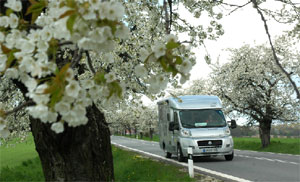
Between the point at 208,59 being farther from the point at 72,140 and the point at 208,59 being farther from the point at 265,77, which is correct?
the point at 265,77

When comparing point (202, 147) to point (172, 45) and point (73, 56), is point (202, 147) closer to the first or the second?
point (73, 56)

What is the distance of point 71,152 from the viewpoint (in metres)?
4.37

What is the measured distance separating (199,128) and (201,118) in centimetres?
43

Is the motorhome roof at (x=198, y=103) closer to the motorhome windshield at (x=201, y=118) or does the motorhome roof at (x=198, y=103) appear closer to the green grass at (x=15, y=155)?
the motorhome windshield at (x=201, y=118)

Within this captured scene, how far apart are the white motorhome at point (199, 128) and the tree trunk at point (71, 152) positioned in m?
11.4

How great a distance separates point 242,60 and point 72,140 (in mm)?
28249

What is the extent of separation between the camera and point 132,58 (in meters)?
12.0

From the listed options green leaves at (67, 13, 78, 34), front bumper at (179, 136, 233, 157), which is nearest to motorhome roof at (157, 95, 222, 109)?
front bumper at (179, 136, 233, 157)

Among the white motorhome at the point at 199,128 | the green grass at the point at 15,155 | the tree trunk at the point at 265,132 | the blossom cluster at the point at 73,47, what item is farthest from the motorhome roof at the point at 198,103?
the blossom cluster at the point at 73,47

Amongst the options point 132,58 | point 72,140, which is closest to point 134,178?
point 132,58

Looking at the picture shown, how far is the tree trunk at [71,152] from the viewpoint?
14.0 feet

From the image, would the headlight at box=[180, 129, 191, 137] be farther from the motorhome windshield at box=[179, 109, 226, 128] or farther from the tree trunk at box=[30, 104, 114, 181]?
the tree trunk at box=[30, 104, 114, 181]

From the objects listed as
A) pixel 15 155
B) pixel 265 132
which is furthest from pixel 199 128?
pixel 15 155

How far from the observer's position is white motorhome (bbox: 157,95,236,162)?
52.4ft
